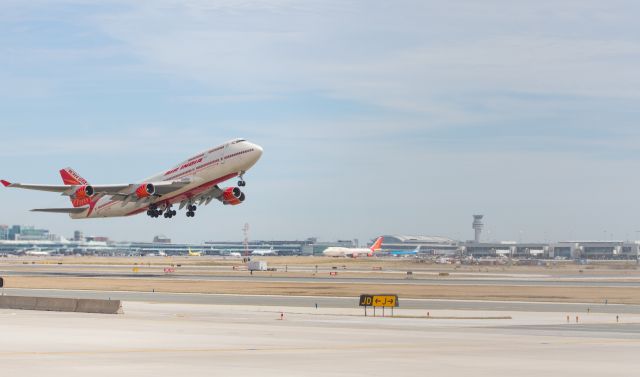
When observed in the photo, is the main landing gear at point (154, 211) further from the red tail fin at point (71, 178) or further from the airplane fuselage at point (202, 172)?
the red tail fin at point (71, 178)

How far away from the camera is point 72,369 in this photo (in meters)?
29.2

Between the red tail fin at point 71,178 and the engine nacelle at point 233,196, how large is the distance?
2307cm

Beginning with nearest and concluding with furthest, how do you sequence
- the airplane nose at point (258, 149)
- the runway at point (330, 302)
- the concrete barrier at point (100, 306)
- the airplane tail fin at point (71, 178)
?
1. the concrete barrier at point (100, 306)
2. the runway at point (330, 302)
3. the airplane nose at point (258, 149)
4. the airplane tail fin at point (71, 178)

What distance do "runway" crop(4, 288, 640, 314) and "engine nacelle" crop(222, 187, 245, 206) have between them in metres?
29.6

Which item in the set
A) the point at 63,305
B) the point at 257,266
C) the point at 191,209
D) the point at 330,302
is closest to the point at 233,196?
the point at 191,209

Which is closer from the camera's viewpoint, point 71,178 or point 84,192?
point 84,192

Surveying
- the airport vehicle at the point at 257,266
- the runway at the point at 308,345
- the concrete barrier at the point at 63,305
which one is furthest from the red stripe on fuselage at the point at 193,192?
the runway at the point at 308,345

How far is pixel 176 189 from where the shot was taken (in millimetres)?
109188

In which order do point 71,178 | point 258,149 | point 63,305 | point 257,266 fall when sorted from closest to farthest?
point 63,305 → point 258,149 → point 71,178 → point 257,266

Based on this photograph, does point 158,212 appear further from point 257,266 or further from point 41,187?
point 257,266

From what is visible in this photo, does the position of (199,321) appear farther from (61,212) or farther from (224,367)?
(61,212)

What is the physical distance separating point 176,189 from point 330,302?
40194mm

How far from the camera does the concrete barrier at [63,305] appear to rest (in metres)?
57.6

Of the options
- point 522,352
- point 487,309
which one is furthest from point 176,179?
point 522,352
